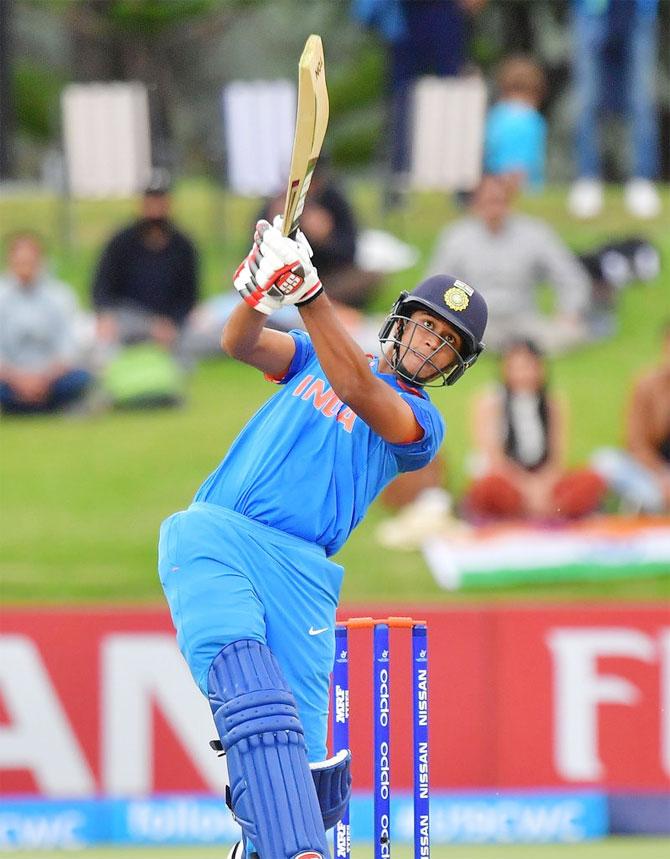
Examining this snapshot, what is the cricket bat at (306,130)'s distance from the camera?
170 inches

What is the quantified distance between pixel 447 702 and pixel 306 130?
378cm

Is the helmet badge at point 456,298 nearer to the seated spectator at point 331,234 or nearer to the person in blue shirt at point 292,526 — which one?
the person in blue shirt at point 292,526

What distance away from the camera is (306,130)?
14.3ft

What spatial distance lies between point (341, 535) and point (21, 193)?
31.4 ft

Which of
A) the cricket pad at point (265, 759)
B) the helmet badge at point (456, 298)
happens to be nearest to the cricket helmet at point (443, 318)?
the helmet badge at point (456, 298)

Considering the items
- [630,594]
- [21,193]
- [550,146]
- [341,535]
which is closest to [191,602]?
[341,535]

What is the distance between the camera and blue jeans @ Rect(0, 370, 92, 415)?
34.4 ft

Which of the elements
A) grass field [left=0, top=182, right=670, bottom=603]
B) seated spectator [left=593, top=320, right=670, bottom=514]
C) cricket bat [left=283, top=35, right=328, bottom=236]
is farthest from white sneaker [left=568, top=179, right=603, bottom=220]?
cricket bat [left=283, top=35, right=328, bottom=236]

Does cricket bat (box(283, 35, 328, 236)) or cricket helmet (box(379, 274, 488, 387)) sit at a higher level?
cricket bat (box(283, 35, 328, 236))

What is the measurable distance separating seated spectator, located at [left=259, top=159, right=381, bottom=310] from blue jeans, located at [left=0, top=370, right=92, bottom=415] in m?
1.48

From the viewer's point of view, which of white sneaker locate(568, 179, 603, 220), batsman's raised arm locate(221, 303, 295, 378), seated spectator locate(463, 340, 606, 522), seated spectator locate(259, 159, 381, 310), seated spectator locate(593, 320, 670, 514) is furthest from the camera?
white sneaker locate(568, 179, 603, 220)

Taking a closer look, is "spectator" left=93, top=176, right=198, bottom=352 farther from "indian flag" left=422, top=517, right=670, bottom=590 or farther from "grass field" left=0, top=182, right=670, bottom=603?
"indian flag" left=422, top=517, right=670, bottom=590

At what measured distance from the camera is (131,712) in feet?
24.7

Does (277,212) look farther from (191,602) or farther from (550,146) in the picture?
(550,146)
